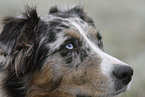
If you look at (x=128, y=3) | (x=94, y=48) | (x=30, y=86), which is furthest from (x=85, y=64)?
(x=128, y=3)

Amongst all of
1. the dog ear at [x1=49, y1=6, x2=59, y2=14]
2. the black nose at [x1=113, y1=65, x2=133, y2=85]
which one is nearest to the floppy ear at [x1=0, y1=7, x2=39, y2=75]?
the dog ear at [x1=49, y1=6, x2=59, y2=14]

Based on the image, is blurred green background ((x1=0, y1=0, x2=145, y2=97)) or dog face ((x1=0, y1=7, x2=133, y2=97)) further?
Result: blurred green background ((x1=0, y1=0, x2=145, y2=97))

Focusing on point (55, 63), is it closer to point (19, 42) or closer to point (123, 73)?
point (19, 42)

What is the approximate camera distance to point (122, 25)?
1337cm

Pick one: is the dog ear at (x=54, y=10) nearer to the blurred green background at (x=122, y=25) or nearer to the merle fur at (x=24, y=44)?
the merle fur at (x=24, y=44)

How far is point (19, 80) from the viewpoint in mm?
4359

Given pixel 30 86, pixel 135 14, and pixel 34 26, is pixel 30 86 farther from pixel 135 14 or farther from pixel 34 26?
pixel 135 14

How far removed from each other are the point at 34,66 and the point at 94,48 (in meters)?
1.09

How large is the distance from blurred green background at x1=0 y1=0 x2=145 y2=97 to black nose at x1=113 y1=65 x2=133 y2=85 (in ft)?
13.2

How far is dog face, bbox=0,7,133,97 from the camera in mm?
3957

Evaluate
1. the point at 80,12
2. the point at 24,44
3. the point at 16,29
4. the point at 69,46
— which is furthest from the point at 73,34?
the point at 80,12

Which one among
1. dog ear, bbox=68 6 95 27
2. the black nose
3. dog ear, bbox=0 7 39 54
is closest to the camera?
the black nose

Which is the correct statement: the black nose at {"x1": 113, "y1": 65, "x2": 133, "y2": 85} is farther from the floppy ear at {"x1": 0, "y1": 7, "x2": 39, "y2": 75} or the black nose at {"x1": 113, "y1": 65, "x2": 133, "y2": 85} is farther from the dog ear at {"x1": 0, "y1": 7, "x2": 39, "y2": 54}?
the dog ear at {"x1": 0, "y1": 7, "x2": 39, "y2": 54}

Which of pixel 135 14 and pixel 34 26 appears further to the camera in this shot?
pixel 135 14
